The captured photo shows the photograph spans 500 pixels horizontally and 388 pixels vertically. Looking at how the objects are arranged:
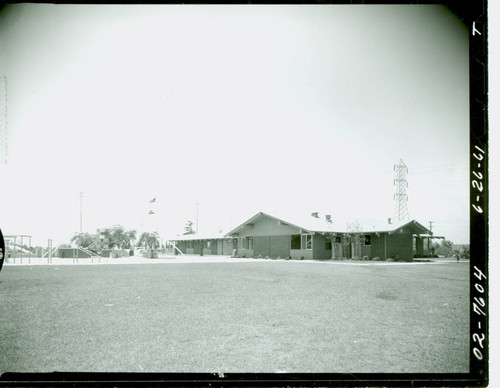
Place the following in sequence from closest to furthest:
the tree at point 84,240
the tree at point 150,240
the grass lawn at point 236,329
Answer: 1. the grass lawn at point 236,329
2. the tree at point 84,240
3. the tree at point 150,240

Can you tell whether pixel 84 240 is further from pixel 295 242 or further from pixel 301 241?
pixel 301 241

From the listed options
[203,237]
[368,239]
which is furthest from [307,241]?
[203,237]

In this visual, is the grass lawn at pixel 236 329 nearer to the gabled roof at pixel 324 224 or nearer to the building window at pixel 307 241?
the gabled roof at pixel 324 224

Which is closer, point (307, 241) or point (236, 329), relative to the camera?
point (236, 329)

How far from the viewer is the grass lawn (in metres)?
3.33

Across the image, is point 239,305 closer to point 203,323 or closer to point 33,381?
point 203,323

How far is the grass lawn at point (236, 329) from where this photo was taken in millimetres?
3332

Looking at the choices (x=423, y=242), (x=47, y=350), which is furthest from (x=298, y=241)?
(x=47, y=350)

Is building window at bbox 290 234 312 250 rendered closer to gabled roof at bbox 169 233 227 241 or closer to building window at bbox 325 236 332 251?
building window at bbox 325 236 332 251

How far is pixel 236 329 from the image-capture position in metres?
4.25

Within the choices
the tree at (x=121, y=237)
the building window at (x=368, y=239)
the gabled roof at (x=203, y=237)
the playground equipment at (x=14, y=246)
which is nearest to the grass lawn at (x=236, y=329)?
the playground equipment at (x=14, y=246)

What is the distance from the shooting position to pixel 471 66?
2.82m

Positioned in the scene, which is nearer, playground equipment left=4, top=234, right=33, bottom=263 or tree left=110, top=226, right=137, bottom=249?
playground equipment left=4, top=234, right=33, bottom=263

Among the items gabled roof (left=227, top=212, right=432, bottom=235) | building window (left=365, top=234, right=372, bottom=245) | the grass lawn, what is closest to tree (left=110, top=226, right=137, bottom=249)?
gabled roof (left=227, top=212, right=432, bottom=235)
